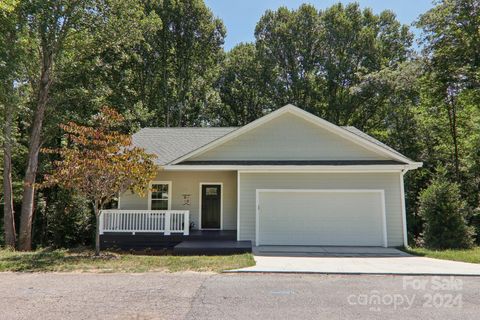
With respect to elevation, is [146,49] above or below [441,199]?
above

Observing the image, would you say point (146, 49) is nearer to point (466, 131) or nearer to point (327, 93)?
point (327, 93)

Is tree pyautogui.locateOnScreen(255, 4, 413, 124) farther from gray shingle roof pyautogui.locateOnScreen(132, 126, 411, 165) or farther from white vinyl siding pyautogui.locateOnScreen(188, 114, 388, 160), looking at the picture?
white vinyl siding pyautogui.locateOnScreen(188, 114, 388, 160)

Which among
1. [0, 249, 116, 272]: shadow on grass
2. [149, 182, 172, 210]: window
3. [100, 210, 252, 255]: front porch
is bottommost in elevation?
[0, 249, 116, 272]: shadow on grass

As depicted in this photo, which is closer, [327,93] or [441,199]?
[441,199]

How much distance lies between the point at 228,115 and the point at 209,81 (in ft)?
13.2

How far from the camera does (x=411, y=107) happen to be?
25.5 m

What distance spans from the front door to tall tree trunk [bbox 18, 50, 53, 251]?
23.9ft

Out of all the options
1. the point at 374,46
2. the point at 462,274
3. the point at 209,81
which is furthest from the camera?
the point at 209,81

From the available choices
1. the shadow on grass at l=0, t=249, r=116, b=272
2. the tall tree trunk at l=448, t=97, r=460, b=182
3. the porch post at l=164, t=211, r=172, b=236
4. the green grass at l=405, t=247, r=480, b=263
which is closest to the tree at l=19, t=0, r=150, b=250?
the shadow on grass at l=0, t=249, r=116, b=272

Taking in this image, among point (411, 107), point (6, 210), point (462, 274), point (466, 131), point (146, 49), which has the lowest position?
point (462, 274)

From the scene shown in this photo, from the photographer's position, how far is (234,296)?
6.16 metres

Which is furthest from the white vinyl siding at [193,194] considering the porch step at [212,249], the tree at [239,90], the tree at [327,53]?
the tree at [239,90]

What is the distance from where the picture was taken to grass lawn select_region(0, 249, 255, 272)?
8.66 metres

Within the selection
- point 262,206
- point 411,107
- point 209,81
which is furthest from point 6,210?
point 411,107
